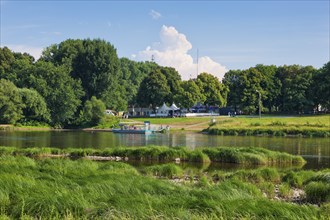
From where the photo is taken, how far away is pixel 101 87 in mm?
94438

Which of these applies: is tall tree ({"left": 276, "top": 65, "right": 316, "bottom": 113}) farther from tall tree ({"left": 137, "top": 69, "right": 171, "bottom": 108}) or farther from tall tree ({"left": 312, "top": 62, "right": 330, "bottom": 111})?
tall tree ({"left": 137, "top": 69, "right": 171, "bottom": 108})

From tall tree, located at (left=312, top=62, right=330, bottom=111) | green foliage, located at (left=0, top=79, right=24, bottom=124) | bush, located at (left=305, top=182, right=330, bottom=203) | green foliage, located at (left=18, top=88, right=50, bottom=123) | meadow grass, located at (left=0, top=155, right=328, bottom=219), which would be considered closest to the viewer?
meadow grass, located at (left=0, top=155, right=328, bottom=219)

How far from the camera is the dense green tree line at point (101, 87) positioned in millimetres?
83188

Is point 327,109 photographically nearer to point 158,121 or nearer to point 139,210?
point 158,121

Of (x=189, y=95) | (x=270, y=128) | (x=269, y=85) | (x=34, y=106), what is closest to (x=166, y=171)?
(x=270, y=128)

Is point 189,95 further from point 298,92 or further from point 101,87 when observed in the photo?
point 298,92

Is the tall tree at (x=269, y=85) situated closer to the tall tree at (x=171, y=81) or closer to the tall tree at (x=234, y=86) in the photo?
the tall tree at (x=234, y=86)

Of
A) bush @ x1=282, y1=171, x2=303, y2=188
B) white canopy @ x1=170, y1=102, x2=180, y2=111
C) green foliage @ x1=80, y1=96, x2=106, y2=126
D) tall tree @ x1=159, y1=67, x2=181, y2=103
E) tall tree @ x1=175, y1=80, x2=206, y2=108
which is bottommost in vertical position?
bush @ x1=282, y1=171, x2=303, y2=188

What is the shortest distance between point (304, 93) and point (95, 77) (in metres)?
50.6

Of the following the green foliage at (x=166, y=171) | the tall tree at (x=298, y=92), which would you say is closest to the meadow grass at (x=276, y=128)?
the tall tree at (x=298, y=92)

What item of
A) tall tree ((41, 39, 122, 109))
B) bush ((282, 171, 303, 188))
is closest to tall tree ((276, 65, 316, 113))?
tall tree ((41, 39, 122, 109))

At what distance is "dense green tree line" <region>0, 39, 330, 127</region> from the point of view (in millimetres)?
83188

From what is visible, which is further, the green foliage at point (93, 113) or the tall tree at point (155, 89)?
the tall tree at point (155, 89)

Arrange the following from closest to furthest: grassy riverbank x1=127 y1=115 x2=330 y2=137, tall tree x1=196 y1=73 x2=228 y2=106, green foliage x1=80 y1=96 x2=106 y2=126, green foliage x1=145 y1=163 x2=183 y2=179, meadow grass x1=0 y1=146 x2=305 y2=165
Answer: green foliage x1=145 y1=163 x2=183 y2=179
meadow grass x1=0 y1=146 x2=305 y2=165
grassy riverbank x1=127 y1=115 x2=330 y2=137
green foliage x1=80 y1=96 x2=106 y2=126
tall tree x1=196 y1=73 x2=228 y2=106
